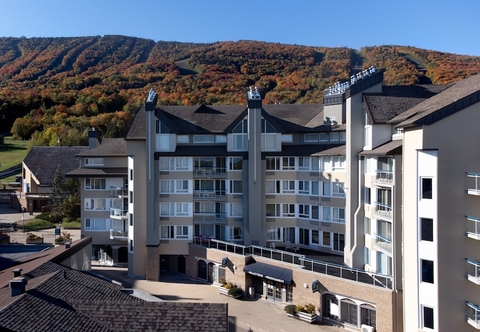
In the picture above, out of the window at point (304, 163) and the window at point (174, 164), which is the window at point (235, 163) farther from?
the window at point (304, 163)

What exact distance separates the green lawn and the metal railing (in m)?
63.2

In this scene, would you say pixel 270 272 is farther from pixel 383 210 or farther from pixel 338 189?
pixel 383 210

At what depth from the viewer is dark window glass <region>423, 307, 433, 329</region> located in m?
22.3

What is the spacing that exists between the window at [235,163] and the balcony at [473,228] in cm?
1984

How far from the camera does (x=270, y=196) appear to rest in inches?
1486

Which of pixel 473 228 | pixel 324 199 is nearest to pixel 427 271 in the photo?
pixel 473 228

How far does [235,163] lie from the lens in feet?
123

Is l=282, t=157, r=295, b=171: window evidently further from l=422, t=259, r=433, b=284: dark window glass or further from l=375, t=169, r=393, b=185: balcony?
l=422, t=259, r=433, b=284: dark window glass

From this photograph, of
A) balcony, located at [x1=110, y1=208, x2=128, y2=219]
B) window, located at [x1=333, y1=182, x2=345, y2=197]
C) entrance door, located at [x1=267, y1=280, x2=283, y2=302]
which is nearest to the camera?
entrance door, located at [x1=267, y1=280, x2=283, y2=302]

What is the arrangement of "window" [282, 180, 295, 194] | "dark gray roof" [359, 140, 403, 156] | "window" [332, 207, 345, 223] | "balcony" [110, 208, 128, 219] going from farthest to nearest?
"balcony" [110, 208, 128, 219] → "window" [282, 180, 295, 194] → "window" [332, 207, 345, 223] → "dark gray roof" [359, 140, 403, 156]

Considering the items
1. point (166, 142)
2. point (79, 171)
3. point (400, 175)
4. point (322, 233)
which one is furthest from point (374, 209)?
point (79, 171)

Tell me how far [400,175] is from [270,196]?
571 inches

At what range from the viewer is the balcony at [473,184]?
21341mm

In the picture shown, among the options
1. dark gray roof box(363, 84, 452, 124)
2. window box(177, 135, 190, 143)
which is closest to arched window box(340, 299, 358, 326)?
dark gray roof box(363, 84, 452, 124)
